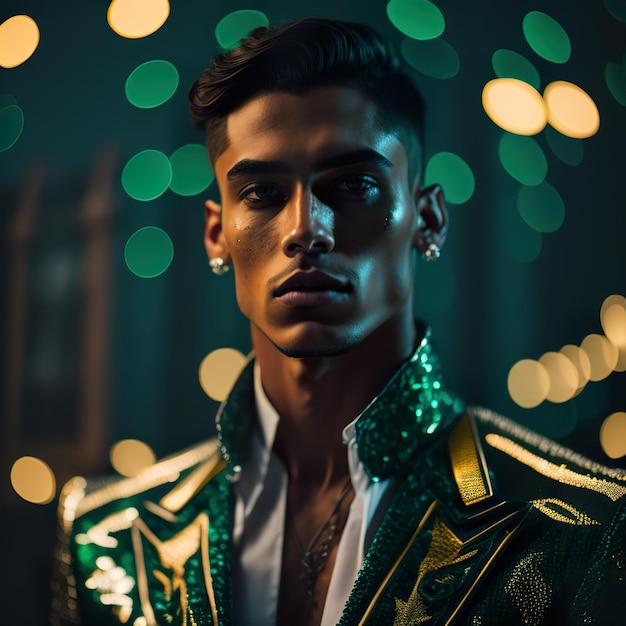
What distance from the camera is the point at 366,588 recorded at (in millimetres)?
824

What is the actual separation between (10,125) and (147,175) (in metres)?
0.23

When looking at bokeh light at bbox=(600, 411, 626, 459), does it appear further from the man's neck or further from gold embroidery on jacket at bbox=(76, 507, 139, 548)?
gold embroidery on jacket at bbox=(76, 507, 139, 548)

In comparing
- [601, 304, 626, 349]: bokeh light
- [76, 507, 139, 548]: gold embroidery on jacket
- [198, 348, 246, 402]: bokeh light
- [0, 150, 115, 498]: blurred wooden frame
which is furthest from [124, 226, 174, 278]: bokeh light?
[601, 304, 626, 349]: bokeh light

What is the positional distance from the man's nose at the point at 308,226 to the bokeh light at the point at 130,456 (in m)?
0.55

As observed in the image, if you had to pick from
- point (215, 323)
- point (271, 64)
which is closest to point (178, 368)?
point (215, 323)

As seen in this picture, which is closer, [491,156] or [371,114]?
[371,114]

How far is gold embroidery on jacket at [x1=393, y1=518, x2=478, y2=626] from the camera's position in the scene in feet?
2.65

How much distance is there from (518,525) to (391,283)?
327 millimetres

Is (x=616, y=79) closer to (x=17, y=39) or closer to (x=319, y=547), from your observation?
(x=319, y=547)

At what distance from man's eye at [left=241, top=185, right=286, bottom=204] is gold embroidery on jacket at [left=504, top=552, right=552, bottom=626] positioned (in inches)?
20.6

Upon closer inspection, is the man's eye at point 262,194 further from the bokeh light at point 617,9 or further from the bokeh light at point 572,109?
the bokeh light at point 617,9

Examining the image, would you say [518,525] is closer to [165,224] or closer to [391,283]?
[391,283]

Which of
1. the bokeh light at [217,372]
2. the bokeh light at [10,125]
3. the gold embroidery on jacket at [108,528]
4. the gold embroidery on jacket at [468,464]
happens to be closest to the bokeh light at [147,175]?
the bokeh light at [10,125]

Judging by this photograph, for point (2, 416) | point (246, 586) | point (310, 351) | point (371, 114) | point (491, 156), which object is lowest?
point (246, 586)
